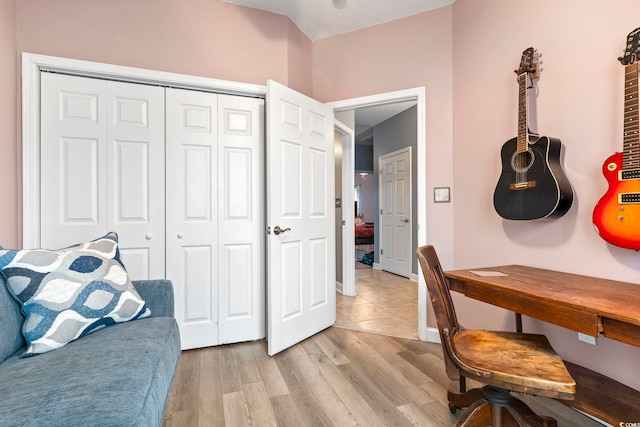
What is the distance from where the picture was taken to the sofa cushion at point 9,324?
110 centimetres

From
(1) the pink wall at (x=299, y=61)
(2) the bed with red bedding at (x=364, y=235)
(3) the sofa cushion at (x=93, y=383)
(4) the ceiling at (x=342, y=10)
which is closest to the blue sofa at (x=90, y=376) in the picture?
(3) the sofa cushion at (x=93, y=383)

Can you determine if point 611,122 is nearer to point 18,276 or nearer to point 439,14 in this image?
point 439,14

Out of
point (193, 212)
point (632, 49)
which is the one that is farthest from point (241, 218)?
point (632, 49)

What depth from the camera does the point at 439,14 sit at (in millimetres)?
2465

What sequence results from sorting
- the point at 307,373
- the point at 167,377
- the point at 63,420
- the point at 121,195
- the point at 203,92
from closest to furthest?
the point at 63,420, the point at 167,377, the point at 307,373, the point at 121,195, the point at 203,92

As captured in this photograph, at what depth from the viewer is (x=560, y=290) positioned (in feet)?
4.14

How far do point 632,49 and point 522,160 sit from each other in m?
0.62

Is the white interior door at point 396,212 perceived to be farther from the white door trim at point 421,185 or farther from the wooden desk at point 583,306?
the wooden desk at point 583,306

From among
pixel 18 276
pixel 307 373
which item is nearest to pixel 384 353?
pixel 307 373

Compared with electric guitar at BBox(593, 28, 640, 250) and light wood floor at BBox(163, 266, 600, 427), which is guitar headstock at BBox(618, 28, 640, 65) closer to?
electric guitar at BBox(593, 28, 640, 250)

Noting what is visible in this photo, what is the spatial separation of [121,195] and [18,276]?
106cm

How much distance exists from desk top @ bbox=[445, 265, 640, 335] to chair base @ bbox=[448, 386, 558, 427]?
1.18 ft

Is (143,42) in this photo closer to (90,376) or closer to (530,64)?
(90,376)

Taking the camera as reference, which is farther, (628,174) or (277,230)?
(277,230)
